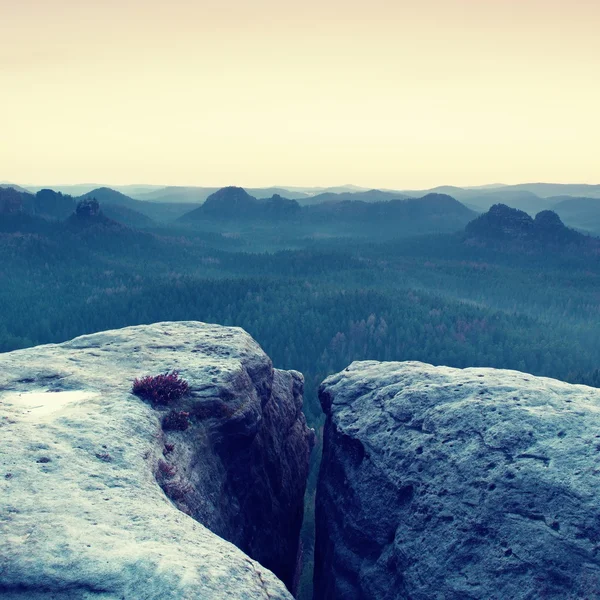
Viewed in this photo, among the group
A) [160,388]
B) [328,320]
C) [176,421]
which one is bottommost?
[328,320]

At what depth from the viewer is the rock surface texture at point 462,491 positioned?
1742 centimetres

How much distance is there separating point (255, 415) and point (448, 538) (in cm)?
957

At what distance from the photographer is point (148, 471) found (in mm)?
18328

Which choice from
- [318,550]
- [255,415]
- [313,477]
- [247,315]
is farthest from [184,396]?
[247,315]

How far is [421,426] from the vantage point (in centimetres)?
2227

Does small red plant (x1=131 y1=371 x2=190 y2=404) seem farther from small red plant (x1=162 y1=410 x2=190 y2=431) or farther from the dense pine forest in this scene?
the dense pine forest

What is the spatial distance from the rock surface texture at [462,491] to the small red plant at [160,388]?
7.06m

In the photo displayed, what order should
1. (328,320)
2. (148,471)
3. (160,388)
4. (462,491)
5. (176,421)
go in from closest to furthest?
(148,471) < (462,491) < (176,421) < (160,388) < (328,320)

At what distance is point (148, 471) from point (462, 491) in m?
10.2

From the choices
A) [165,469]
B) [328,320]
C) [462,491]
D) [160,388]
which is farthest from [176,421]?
[328,320]

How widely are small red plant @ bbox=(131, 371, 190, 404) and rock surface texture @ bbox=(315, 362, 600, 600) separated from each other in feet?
23.2

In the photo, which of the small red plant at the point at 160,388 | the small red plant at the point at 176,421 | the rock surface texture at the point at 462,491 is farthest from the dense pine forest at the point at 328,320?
the small red plant at the point at 176,421

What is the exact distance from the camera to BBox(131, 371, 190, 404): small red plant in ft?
75.0

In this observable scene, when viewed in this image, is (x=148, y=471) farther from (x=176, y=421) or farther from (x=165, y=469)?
(x=176, y=421)
